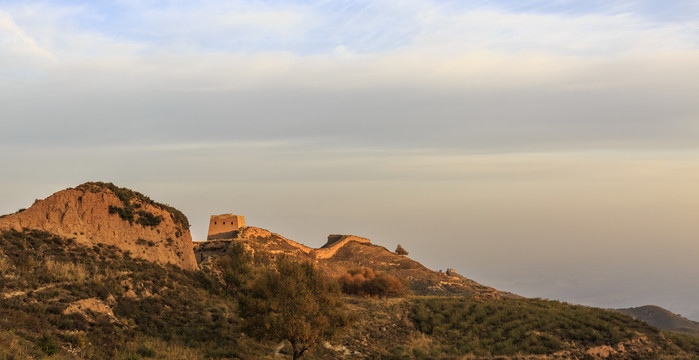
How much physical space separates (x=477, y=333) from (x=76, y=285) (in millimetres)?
26539

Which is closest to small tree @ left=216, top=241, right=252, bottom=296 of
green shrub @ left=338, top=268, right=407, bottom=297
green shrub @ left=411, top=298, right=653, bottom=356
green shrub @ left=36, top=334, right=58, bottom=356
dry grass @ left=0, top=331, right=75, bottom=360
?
green shrub @ left=411, top=298, right=653, bottom=356

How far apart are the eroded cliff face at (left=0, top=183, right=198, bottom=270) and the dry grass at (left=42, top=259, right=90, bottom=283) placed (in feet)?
15.9

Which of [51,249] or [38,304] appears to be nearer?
[38,304]

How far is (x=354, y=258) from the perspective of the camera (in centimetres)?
8562

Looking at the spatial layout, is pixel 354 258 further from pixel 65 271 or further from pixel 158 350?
pixel 158 350

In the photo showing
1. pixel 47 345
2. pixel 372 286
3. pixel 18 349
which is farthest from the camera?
pixel 372 286

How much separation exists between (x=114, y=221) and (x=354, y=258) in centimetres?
5465

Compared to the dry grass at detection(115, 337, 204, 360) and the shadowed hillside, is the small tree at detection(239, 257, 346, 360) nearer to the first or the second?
the shadowed hillside

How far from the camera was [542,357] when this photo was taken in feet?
101

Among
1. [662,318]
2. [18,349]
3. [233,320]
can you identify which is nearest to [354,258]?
[662,318]

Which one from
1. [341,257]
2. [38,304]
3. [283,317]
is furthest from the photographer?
[341,257]

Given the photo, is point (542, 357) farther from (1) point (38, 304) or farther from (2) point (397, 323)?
(1) point (38, 304)

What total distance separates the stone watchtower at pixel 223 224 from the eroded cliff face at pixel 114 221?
3571 centimetres

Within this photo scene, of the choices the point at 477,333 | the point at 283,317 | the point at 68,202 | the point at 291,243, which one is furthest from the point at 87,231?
the point at 291,243
